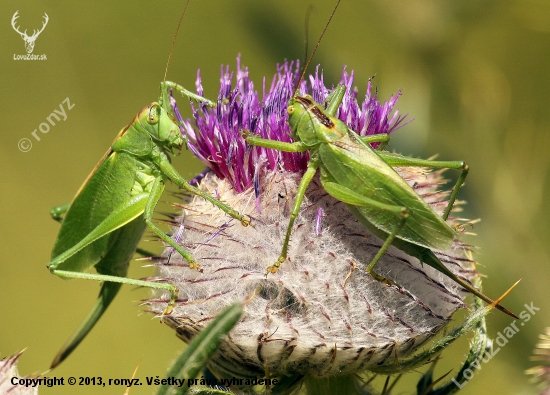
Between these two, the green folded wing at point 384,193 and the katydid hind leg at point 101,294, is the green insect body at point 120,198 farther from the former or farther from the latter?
the green folded wing at point 384,193

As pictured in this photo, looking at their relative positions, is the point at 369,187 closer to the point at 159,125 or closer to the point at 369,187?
the point at 369,187

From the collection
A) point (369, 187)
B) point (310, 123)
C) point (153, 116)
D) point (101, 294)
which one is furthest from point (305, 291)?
point (101, 294)

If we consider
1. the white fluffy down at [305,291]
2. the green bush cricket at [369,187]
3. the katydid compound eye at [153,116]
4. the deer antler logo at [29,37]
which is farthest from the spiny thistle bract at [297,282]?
the deer antler logo at [29,37]

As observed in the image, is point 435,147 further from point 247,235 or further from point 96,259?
point 96,259

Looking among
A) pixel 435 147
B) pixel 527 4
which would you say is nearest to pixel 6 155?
pixel 435 147

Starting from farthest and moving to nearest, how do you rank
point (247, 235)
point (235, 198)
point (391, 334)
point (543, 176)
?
point (543, 176) → point (235, 198) → point (247, 235) → point (391, 334)

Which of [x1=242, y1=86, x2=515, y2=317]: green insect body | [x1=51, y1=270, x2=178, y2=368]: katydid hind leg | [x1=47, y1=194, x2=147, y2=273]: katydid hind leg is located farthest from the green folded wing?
[x1=47, y1=194, x2=147, y2=273]: katydid hind leg
